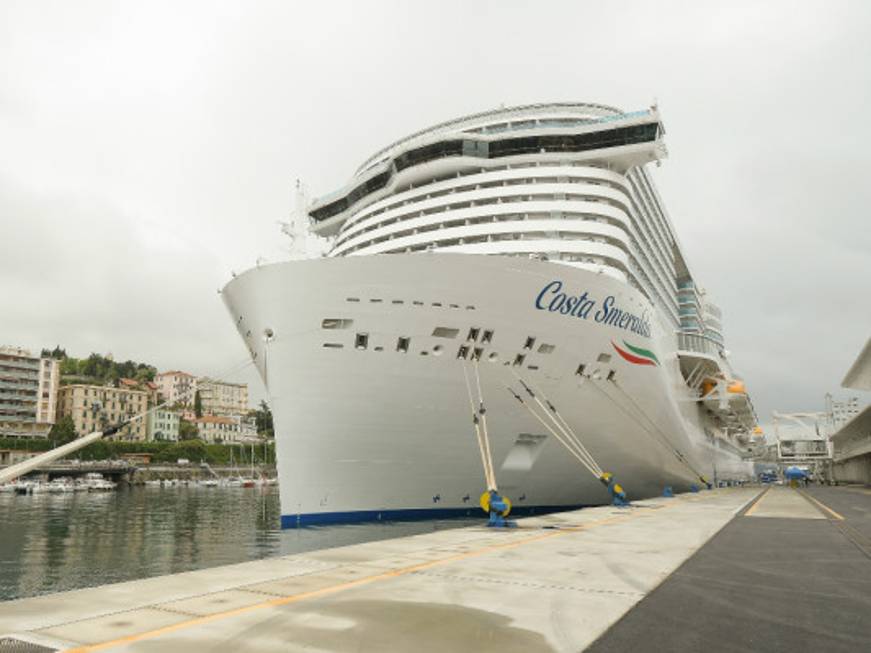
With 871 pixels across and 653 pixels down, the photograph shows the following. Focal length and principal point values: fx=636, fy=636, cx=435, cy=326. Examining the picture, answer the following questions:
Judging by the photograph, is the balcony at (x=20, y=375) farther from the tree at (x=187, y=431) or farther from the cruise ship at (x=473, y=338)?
the cruise ship at (x=473, y=338)

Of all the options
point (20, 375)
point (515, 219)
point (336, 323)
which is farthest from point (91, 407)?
point (336, 323)

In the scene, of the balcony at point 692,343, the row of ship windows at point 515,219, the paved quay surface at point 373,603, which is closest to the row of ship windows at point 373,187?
the row of ship windows at point 515,219

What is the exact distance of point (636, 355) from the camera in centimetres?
1867

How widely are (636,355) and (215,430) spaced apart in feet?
391

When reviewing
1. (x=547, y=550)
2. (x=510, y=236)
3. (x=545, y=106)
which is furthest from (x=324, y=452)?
(x=545, y=106)

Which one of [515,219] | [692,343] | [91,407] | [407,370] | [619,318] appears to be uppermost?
[91,407]

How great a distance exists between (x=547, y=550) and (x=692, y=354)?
66.1 ft

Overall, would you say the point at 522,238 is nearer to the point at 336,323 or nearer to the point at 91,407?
the point at 336,323

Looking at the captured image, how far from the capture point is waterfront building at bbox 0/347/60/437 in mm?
101062

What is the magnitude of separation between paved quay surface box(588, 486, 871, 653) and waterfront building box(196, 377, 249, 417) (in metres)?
139

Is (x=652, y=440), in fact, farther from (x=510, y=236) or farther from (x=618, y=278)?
(x=510, y=236)

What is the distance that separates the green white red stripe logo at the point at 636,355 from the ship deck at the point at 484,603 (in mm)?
9111

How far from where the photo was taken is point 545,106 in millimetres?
25031

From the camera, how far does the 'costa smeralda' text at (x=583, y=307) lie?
50.6ft
